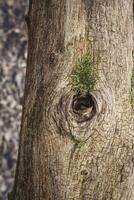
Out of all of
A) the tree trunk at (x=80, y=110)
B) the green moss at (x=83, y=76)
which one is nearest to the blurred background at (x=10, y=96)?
the tree trunk at (x=80, y=110)

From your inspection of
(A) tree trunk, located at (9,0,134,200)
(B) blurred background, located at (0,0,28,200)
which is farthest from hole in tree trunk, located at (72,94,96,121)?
(B) blurred background, located at (0,0,28,200)

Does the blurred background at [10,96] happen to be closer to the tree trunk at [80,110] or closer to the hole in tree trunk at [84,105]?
the tree trunk at [80,110]

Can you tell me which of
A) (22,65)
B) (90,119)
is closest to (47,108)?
(90,119)

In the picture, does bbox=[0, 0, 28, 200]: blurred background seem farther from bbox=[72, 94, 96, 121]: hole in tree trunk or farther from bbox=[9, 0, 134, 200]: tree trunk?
bbox=[72, 94, 96, 121]: hole in tree trunk

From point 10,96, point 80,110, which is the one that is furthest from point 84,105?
point 10,96

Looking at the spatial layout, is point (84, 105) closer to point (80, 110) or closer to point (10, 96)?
point (80, 110)
